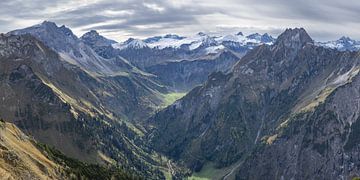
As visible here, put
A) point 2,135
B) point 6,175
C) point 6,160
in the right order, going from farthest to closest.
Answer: point 2,135, point 6,160, point 6,175

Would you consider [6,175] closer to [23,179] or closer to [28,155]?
[23,179]

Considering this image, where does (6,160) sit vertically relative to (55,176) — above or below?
above

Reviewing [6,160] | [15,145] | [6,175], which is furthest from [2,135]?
[6,175]

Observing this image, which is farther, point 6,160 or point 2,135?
point 2,135

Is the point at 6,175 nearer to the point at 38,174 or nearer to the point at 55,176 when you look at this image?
the point at 38,174

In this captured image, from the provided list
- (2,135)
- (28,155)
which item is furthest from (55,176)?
(2,135)

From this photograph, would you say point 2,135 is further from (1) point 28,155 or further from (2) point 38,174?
(2) point 38,174

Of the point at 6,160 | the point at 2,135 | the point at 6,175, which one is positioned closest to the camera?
the point at 6,175

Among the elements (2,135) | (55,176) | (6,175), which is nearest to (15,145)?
(2,135)
